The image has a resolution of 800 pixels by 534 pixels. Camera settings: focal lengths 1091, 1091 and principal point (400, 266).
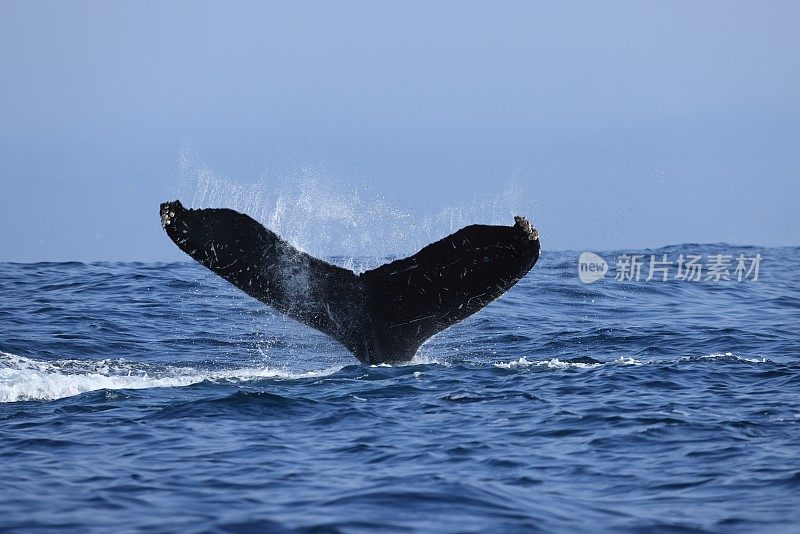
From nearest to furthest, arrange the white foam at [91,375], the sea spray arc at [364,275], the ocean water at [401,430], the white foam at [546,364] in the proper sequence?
the ocean water at [401,430] → the sea spray arc at [364,275] → the white foam at [91,375] → the white foam at [546,364]

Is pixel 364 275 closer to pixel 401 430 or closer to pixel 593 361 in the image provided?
pixel 401 430

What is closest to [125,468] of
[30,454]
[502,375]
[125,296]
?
[30,454]

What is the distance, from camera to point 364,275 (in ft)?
33.0

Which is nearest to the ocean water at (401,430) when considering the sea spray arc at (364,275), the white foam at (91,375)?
the white foam at (91,375)

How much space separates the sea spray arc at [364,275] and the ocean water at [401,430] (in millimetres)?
667

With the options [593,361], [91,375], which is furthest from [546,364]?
[91,375]

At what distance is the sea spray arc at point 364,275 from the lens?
29.8 feet

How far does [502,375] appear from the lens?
36.9 feet

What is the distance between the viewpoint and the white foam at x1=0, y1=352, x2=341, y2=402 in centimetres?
1020

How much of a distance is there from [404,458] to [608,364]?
4.73 m

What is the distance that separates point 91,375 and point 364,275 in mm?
3216

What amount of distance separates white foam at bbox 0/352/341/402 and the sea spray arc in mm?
1189

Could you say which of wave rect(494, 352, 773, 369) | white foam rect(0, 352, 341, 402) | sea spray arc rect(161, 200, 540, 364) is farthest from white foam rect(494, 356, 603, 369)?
white foam rect(0, 352, 341, 402)

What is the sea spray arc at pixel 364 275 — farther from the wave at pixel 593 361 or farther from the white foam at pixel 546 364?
the wave at pixel 593 361
